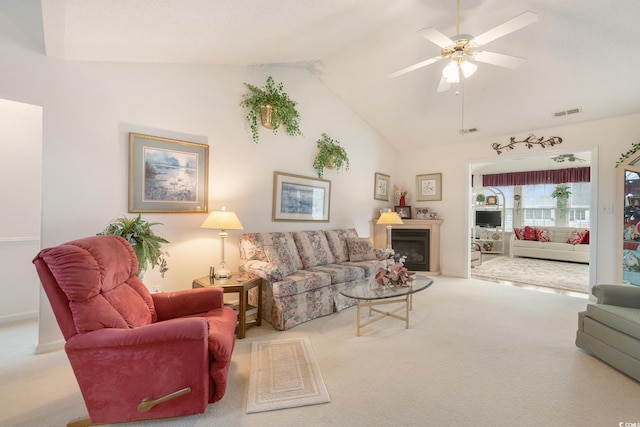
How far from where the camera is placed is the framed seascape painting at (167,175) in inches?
109

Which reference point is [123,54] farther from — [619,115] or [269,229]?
[619,115]

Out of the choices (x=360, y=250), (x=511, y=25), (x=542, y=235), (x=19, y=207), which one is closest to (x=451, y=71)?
(x=511, y=25)

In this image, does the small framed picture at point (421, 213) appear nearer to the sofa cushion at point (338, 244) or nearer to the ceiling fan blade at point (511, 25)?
the sofa cushion at point (338, 244)

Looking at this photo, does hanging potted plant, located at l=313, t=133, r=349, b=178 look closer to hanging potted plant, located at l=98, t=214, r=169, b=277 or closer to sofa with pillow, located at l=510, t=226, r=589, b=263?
hanging potted plant, located at l=98, t=214, r=169, b=277

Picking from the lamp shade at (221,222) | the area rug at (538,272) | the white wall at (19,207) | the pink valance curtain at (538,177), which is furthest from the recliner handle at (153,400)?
the pink valance curtain at (538,177)


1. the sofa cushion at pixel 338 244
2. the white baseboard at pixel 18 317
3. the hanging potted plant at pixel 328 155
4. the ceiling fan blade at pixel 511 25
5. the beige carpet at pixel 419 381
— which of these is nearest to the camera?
the beige carpet at pixel 419 381

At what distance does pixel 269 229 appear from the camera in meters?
3.93

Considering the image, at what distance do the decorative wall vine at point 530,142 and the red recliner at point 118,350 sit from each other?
5377mm

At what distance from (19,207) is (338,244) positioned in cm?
392

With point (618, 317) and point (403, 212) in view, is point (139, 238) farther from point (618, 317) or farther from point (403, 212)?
point (403, 212)

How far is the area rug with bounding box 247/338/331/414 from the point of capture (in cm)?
177

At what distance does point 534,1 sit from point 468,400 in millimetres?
3589

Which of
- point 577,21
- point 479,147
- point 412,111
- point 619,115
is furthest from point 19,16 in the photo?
point 619,115

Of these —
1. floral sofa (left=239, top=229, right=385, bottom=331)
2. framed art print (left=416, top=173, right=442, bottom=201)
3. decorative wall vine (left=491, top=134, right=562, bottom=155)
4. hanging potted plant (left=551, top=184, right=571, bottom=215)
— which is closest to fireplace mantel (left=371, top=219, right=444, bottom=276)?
framed art print (left=416, top=173, right=442, bottom=201)
